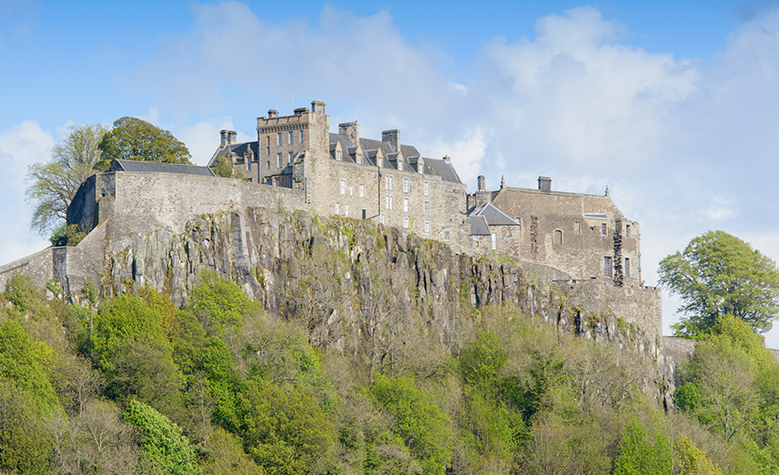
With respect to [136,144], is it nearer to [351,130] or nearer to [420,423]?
[351,130]

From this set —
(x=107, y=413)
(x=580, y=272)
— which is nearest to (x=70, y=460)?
(x=107, y=413)

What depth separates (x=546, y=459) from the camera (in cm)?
5269

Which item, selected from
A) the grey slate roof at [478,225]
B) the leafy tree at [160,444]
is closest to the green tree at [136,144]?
the grey slate roof at [478,225]

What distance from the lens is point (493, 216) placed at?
2936 inches

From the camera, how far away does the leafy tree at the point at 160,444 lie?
4359 cm

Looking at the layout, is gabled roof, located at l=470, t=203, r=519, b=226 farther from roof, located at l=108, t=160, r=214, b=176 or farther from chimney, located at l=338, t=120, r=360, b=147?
roof, located at l=108, t=160, r=214, b=176

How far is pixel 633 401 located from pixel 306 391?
19.6m

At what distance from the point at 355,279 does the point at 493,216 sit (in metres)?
15.9

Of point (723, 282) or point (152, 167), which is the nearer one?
point (152, 167)

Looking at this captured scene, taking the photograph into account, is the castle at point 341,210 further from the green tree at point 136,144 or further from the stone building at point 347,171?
the green tree at point 136,144

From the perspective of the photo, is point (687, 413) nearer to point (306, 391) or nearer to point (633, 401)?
point (633, 401)

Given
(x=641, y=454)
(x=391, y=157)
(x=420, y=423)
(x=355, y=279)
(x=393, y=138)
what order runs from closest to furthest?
(x=420, y=423)
(x=641, y=454)
(x=355, y=279)
(x=391, y=157)
(x=393, y=138)

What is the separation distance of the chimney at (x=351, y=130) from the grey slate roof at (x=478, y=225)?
8.68 m

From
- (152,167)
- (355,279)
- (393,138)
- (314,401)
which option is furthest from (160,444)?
(393,138)
